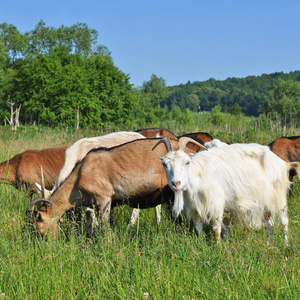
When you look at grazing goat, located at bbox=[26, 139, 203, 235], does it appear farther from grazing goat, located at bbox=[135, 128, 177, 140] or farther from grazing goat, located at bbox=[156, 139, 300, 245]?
grazing goat, located at bbox=[135, 128, 177, 140]

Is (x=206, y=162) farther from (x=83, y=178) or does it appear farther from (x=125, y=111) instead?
(x=125, y=111)

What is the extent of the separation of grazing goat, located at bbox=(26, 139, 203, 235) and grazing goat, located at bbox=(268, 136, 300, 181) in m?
3.02

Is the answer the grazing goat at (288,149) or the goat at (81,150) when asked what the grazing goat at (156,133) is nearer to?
the goat at (81,150)

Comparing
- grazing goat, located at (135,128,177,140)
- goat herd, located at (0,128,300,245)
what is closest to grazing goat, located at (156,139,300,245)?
goat herd, located at (0,128,300,245)

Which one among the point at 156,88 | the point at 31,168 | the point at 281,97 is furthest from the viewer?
the point at 156,88

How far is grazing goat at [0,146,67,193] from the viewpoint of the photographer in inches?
297

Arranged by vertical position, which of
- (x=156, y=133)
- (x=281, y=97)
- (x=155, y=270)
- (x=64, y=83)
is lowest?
(x=155, y=270)

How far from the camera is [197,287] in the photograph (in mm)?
3229

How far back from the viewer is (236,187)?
5.00m

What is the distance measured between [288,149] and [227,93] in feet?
576

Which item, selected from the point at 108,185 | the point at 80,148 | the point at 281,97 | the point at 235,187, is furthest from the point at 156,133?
the point at 281,97

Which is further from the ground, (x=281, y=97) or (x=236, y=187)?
(x=281, y=97)

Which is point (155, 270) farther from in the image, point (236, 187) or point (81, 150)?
point (81, 150)

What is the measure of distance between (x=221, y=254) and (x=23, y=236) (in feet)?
8.69
